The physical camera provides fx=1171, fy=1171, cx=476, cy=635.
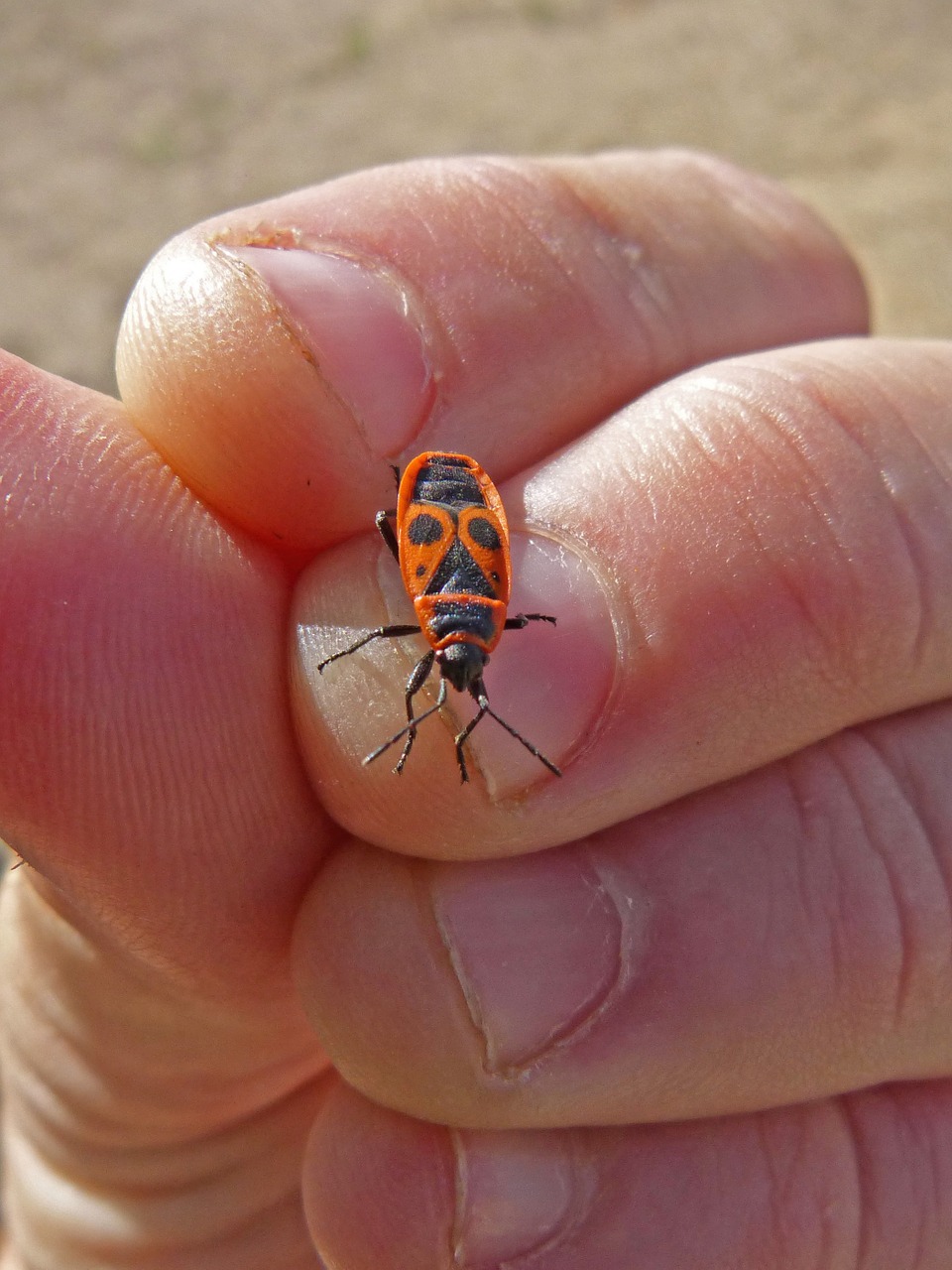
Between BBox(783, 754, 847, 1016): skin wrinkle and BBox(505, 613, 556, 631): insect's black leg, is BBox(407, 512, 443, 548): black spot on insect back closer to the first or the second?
BBox(505, 613, 556, 631): insect's black leg

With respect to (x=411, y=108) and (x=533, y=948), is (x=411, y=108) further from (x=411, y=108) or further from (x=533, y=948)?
(x=533, y=948)

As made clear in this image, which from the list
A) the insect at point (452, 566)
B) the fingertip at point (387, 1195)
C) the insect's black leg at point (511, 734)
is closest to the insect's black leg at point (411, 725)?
the insect at point (452, 566)

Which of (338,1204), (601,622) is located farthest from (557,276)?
(338,1204)

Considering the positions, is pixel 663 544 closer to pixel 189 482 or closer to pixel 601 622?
pixel 601 622

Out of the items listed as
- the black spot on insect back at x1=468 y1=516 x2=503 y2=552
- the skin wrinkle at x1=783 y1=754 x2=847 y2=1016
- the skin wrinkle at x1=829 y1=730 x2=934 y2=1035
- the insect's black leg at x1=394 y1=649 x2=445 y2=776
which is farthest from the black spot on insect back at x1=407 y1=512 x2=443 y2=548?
the skin wrinkle at x1=829 y1=730 x2=934 y2=1035

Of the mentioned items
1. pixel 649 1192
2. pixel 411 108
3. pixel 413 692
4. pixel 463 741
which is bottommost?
pixel 649 1192

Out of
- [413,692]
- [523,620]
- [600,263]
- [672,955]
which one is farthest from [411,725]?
[600,263]
